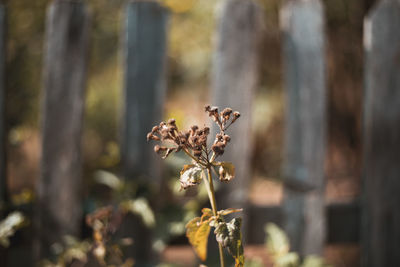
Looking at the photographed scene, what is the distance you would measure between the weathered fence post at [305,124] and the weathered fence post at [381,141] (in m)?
0.25

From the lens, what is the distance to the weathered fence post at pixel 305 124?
1.65 m

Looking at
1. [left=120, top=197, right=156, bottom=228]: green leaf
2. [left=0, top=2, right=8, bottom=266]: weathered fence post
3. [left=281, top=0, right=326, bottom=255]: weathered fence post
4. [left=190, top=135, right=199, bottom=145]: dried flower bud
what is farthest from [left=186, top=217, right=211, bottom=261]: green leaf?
[left=0, top=2, right=8, bottom=266]: weathered fence post

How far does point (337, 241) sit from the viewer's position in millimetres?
1804

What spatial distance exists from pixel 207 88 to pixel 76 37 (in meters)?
3.82

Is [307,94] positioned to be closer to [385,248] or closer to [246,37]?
[246,37]

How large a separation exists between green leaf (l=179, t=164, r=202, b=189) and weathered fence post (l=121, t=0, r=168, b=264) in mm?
972

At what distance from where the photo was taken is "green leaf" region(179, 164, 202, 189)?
680 millimetres

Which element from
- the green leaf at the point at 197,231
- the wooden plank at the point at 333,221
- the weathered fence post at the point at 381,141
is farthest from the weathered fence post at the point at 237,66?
the green leaf at the point at 197,231

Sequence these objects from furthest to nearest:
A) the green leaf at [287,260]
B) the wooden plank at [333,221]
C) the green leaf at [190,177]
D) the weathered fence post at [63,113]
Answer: the wooden plank at [333,221]
the weathered fence post at [63,113]
the green leaf at [287,260]
the green leaf at [190,177]

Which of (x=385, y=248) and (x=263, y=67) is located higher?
(x=263, y=67)

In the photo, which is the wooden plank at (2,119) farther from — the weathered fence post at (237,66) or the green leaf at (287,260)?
the green leaf at (287,260)

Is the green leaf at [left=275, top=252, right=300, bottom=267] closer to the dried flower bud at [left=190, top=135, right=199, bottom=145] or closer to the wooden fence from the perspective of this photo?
the wooden fence

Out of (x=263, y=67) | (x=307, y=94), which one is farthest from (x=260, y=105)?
(x=307, y=94)

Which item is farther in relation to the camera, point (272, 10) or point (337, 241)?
point (272, 10)
